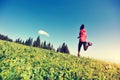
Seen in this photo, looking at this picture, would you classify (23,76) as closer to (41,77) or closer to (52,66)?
(41,77)

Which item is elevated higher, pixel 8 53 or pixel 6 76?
pixel 8 53

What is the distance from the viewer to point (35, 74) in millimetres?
9148

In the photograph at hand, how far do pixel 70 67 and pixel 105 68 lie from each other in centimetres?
321

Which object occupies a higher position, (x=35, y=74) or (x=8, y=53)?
(x=8, y=53)

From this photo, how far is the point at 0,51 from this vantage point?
1211 centimetres

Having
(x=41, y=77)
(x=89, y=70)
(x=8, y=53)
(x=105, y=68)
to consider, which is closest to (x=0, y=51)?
(x=8, y=53)

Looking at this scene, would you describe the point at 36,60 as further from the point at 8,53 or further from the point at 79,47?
the point at 79,47

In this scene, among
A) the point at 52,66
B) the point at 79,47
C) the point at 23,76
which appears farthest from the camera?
the point at 79,47

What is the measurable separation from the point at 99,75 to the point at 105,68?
231 cm

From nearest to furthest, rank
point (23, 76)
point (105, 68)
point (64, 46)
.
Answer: point (23, 76)
point (105, 68)
point (64, 46)

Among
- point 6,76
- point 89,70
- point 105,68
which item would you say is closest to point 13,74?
point 6,76

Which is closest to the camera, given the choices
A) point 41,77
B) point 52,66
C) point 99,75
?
point 41,77

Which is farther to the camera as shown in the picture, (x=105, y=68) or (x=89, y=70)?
(x=105, y=68)

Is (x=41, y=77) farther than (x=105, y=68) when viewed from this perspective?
No
